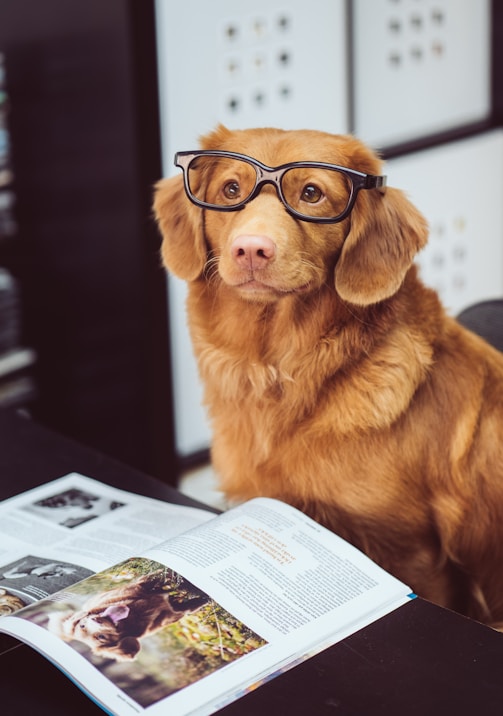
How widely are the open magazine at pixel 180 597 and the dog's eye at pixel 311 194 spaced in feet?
1.40

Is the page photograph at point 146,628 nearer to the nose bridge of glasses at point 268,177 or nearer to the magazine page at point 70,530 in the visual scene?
the magazine page at point 70,530

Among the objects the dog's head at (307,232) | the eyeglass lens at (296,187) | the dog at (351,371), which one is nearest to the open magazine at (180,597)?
the dog at (351,371)

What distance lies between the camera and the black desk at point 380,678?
96 centimetres

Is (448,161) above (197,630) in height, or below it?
above

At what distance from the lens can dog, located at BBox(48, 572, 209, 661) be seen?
3.34 feet

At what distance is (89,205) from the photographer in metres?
2.60

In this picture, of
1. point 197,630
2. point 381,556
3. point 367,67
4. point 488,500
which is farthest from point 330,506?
point 367,67

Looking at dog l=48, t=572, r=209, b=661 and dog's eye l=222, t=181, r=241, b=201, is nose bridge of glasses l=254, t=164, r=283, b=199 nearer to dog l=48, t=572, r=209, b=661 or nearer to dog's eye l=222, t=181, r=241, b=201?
dog's eye l=222, t=181, r=241, b=201

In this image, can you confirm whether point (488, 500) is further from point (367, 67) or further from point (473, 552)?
point (367, 67)

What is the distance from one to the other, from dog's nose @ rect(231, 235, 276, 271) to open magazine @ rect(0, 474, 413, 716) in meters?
0.32

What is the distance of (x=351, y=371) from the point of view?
1.44 metres

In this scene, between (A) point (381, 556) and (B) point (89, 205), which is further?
(B) point (89, 205)

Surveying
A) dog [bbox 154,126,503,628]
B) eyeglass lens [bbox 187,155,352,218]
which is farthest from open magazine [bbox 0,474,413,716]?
eyeglass lens [bbox 187,155,352,218]

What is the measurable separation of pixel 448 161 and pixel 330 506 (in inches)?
93.9
